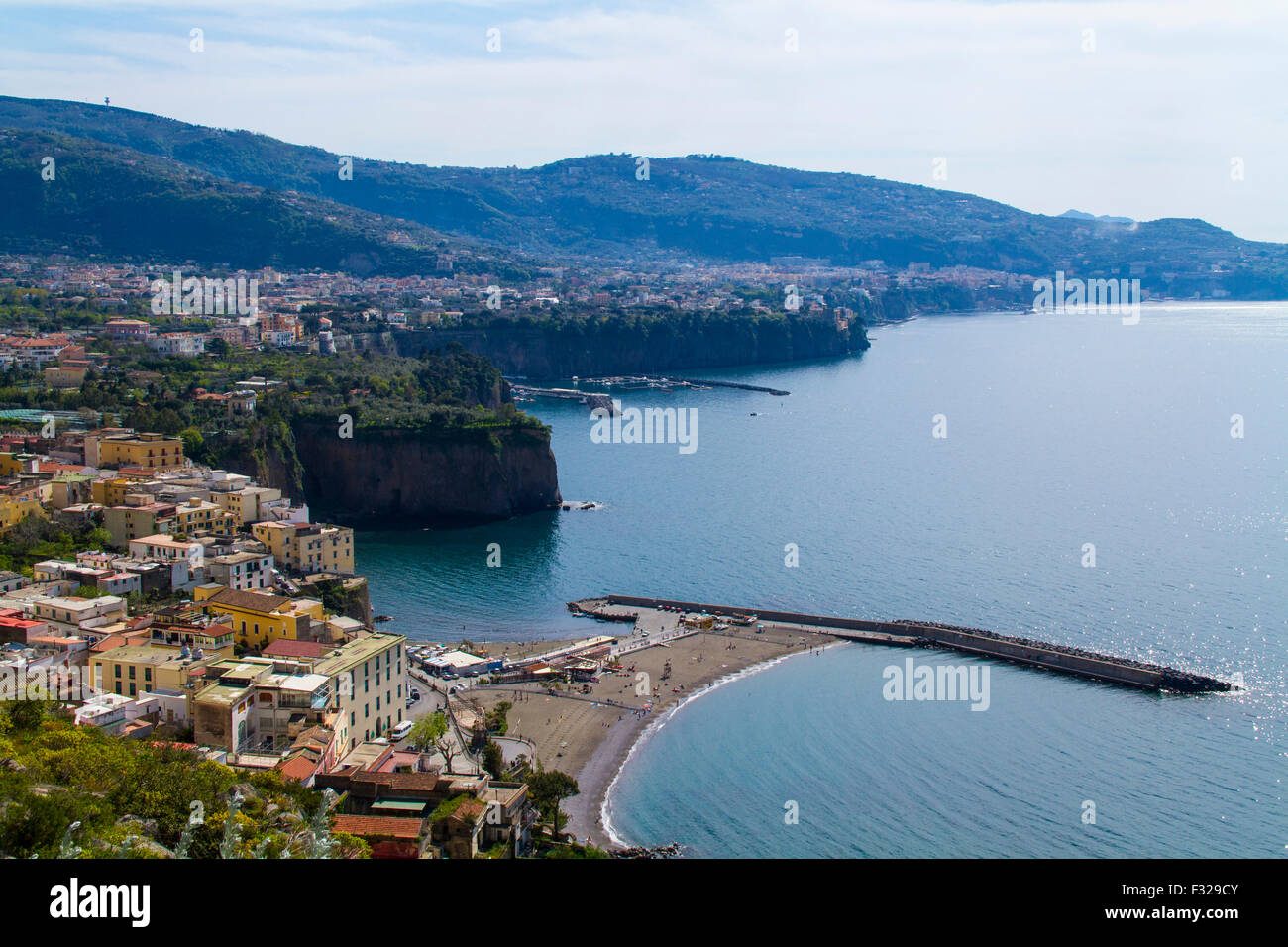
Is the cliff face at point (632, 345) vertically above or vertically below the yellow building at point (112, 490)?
above

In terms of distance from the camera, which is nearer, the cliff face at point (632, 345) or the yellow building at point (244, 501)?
the yellow building at point (244, 501)

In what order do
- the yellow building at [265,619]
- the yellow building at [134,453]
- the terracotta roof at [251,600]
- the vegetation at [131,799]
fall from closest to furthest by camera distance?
1. the vegetation at [131,799]
2. the yellow building at [265,619]
3. the terracotta roof at [251,600]
4. the yellow building at [134,453]

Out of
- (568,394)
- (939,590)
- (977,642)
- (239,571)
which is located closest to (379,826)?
(239,571)

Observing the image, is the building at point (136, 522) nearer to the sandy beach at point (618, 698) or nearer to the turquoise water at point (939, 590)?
the turquoise water at point (939, 590)

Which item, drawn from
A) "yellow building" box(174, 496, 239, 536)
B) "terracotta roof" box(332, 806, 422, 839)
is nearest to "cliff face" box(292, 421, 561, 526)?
"yellow building" box(174, 496, 239, 536)

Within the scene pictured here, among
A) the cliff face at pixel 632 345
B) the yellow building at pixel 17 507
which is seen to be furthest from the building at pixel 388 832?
the cliff face at pixel 632 345

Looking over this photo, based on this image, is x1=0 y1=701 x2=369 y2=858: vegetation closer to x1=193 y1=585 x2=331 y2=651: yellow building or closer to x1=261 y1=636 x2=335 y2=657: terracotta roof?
x1=261 y1=636 x2=335 y2=657: terracotta roof

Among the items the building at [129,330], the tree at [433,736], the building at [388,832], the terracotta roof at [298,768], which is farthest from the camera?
the building at [129,330]
